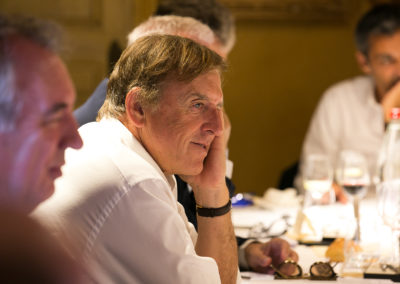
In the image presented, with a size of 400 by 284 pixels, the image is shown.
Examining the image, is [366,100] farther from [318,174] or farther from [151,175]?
[151,175]

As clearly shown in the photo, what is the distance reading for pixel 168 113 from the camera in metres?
1.59

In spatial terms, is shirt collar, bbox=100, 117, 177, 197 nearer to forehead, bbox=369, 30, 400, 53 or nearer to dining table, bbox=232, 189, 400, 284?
dining table, bbox=232, 189, 400, 284

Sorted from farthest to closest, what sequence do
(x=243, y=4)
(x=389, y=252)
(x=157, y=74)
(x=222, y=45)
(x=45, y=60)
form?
(x=243, y=4) < (x=222, y=45) < (x=389, y=252) < (x=157, y=74) < (x=45, y=60)

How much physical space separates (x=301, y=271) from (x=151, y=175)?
624 millimetres

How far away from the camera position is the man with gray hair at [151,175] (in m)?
1.28

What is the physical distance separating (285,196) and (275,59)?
2207 millimetres

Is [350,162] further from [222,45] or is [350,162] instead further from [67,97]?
[67,97]

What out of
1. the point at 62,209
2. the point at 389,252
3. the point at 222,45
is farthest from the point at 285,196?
the point at 62,209

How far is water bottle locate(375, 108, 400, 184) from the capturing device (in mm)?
2928

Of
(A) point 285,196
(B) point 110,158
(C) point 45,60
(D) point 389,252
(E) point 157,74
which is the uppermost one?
(C) point 45,60

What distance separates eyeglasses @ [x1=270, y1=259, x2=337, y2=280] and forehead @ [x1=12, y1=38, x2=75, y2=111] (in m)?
1.14

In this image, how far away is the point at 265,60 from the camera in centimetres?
485

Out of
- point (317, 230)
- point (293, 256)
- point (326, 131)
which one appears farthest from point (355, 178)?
point (326, 131)

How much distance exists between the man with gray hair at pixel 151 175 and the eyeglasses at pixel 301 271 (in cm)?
15
